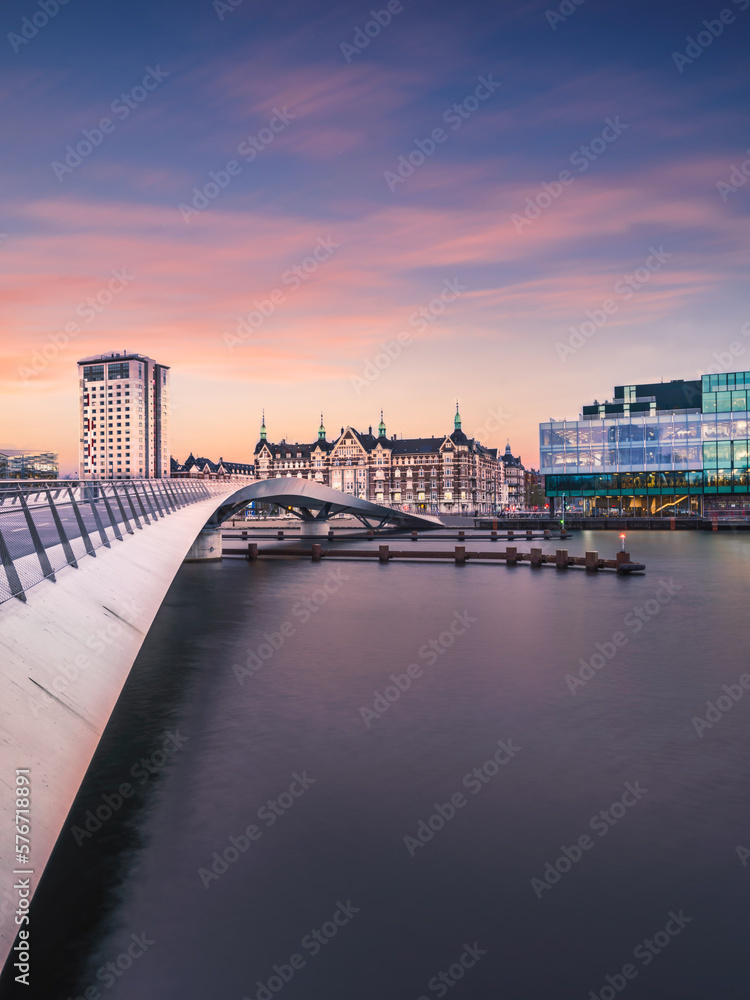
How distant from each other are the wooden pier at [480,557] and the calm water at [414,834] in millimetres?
26850

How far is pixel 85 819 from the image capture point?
12.0 m

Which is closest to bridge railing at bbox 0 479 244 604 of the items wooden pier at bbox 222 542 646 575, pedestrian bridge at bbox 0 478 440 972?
pedestrian bridge at bbox 0 478 440 972

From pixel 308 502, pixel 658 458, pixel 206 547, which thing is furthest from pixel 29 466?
pixel 658 458

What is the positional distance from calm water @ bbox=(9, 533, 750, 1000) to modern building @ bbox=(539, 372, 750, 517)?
97520mm

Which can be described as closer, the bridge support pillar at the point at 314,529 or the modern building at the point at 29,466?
the modern building at the point at 29,466

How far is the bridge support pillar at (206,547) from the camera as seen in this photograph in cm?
6216

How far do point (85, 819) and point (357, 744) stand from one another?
562 cm

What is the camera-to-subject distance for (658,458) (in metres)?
116

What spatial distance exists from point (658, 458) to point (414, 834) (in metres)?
114

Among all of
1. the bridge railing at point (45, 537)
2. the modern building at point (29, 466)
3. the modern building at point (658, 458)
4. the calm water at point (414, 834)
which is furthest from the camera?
the modern building at point (658, 458)

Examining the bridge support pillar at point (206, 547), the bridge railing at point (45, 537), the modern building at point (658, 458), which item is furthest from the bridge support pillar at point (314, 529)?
the bridge railing at point (45, 537)

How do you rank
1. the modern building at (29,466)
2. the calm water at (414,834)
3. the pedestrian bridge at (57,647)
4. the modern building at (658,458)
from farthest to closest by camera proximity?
1. the modern building at (658,458)
2. the modern building at (29,466)
3. the calm water at (414,834)
4. the pedestrian bridge at (57,647)

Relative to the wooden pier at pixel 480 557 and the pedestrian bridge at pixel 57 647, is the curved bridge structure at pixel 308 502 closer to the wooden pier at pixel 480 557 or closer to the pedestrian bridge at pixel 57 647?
the wooden pier at pixel 480 557

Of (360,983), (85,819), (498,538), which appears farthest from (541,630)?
(498,538)
